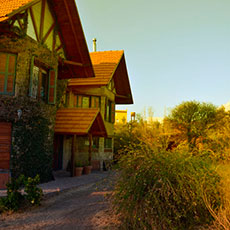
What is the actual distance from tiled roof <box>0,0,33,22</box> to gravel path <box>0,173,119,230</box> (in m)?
6.12

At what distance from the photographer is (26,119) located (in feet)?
33.9

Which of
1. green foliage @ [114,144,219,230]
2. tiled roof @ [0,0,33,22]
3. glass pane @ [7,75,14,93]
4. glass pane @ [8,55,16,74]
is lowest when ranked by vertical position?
green foliage @ [114,144,219,230]

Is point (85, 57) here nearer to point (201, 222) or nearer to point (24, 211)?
point (24, 211)

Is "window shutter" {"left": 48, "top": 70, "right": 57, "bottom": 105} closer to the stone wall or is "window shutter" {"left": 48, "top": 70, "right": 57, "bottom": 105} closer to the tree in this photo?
the stone wall

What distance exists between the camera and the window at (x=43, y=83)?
11.2 meters

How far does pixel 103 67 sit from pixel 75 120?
6840mm

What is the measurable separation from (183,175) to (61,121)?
8739 millimetres

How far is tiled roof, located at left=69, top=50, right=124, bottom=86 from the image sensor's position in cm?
1745

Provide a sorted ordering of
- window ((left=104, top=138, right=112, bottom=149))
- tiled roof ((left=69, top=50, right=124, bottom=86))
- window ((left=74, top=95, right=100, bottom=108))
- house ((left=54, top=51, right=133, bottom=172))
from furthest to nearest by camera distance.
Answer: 1. window ((left=104, top=138, right=112, bottom=149))
2. window ((left=74, top=95, right=100, bottom=108))
3. tiled roof ((left=69, top=50, right=124, bottom=86))
4. house ((left=54, top=51, right=133, bottom=172))

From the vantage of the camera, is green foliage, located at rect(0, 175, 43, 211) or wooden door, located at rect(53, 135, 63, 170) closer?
green foliage, located at rect(0, 175, 43, 211)

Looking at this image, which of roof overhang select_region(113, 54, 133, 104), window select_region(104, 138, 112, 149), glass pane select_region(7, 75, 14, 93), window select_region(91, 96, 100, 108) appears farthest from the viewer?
roof overhang select_region(113, 54, 133, 104)

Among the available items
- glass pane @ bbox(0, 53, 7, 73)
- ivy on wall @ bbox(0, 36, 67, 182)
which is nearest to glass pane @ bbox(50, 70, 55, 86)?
ivy on wall @ bbox(0, 36, 67, 182)

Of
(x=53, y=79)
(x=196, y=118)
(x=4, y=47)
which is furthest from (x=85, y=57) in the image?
(x=196, y=118)

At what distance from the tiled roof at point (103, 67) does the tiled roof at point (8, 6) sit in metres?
7.86
